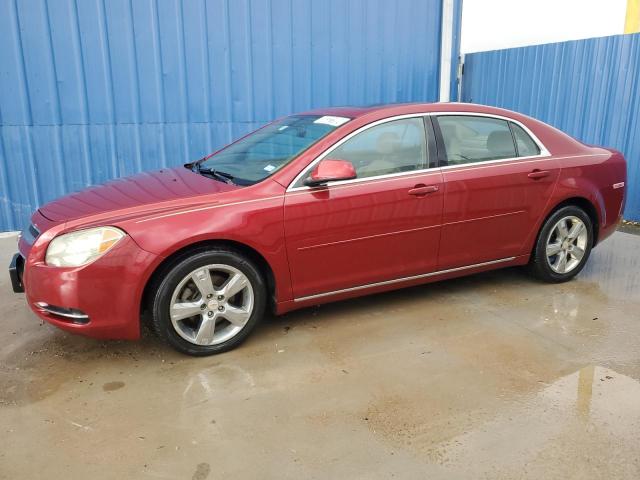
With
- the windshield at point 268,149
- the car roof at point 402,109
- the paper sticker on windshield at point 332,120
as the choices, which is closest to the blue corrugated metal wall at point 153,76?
the windshield at point 268,149

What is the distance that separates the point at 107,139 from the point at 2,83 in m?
1.19

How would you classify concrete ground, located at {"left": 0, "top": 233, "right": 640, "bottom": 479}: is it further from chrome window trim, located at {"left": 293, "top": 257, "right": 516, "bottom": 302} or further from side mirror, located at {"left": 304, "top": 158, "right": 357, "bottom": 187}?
side mirror, located at {"left": 304, "top": 158, "right": 357, "bottom": 187}

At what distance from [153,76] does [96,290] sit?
4.13 meters

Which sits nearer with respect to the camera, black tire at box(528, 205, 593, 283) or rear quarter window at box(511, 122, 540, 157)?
rear quarter window at box(511, 122, 540, 157)

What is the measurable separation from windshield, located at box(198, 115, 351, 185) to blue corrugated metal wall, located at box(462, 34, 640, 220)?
4.69 meters

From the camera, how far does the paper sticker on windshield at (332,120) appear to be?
3.86 meters

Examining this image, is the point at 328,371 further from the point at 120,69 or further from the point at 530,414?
the point at 120,69

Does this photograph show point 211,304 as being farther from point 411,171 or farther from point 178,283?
point 411,171

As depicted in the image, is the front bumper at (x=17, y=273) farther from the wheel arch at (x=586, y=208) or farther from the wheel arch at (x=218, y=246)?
the wheel arch at (x=586, y=208)

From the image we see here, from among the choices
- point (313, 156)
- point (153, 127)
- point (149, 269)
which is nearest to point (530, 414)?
point (313, 156)

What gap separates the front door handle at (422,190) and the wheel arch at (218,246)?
3.77 feet

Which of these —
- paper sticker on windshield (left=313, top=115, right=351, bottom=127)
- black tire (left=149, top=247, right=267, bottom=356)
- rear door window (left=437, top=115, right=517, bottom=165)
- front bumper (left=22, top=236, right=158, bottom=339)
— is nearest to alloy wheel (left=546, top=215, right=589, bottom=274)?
rear door window (left=437, top=115, right=517, bottom=165)

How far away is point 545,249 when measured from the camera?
4.59 m

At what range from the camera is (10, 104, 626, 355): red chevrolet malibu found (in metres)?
3.20
